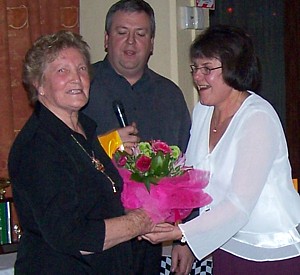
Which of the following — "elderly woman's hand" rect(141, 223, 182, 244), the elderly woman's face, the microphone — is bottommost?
"elderly woman's hand" rect(141, 223, 182, 244)

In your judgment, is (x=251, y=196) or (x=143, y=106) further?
(x=143, y=106)

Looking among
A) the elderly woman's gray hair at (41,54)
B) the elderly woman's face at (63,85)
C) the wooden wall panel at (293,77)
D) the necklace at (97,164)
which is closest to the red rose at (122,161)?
the necklace at (97,164)

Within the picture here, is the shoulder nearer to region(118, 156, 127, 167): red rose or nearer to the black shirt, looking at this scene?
region(118, 156, 127, 167): red rose

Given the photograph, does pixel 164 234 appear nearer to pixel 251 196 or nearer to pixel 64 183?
pixel 251 196

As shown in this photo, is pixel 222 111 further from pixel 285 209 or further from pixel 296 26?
pixel 296 26

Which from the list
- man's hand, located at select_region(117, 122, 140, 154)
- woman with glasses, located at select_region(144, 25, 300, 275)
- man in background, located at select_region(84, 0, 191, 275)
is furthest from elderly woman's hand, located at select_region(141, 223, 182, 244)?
man in background, located at select_region(84, 0, 191, 275)

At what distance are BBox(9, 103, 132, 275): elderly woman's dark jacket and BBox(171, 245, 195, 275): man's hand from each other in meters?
0.61

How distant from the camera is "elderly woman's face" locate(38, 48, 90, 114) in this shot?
2084mm

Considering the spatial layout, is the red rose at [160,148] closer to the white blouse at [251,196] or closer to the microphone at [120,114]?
the white blouse at [251,196]

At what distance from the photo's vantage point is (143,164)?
2154 millimetres

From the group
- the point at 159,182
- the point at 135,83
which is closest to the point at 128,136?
the point at 159,182

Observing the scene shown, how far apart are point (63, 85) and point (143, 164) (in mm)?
352

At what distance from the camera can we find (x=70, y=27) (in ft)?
11.6

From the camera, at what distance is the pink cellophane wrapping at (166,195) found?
2.15 metres
